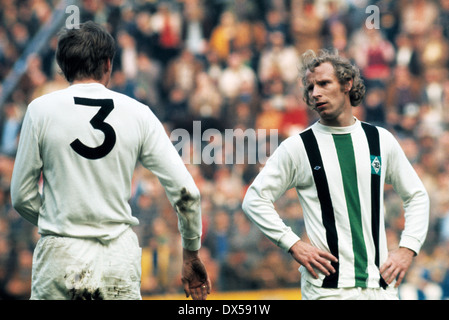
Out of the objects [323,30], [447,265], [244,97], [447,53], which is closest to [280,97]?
[244,97]

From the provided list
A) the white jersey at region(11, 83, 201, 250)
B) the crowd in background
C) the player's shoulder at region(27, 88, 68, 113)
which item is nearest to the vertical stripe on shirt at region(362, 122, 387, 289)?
the white jersey at region(11, 83, 201, 250)

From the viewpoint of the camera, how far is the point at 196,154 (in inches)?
523

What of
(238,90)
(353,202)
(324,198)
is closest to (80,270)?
(324,198)

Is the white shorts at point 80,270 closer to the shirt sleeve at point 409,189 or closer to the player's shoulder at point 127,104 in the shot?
the player's shoulder at point 127,104

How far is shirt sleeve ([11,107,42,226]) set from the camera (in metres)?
3.93

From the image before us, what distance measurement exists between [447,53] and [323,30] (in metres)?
2.54

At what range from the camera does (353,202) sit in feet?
14.9

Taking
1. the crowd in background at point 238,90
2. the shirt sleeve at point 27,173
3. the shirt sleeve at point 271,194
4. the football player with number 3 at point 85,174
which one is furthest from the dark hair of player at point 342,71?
the crowd in background at point 238,90

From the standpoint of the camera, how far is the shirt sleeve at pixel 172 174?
161 inches

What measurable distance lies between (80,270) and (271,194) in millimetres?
1380

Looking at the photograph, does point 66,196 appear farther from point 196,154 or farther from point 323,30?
point 323,30

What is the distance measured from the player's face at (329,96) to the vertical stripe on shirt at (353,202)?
0.14 metres

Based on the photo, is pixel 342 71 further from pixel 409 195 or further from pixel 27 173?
pixel 27 173

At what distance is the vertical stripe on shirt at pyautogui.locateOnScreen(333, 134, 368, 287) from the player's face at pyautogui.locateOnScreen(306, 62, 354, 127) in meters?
0.14
